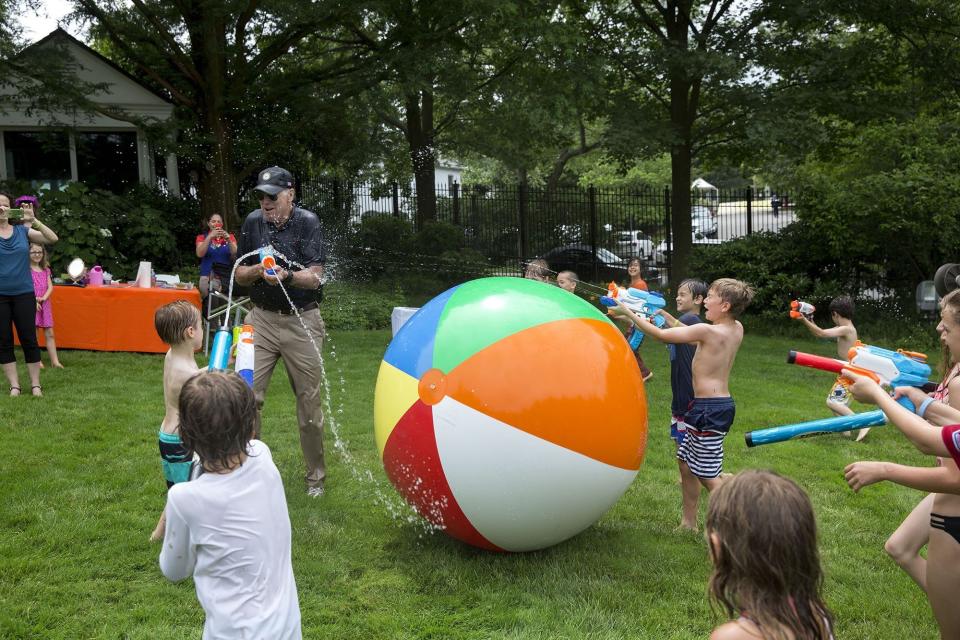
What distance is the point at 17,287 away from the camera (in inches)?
320

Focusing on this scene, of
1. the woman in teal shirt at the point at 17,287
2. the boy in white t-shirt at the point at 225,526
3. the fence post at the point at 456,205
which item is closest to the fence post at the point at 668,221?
the fence post at the point at 456,205

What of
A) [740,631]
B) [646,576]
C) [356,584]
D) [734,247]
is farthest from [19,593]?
[734,247]

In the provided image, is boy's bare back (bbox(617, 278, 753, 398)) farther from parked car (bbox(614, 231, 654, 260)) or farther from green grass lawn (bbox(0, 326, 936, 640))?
parked car (bbox(614, 231, 654, 260))

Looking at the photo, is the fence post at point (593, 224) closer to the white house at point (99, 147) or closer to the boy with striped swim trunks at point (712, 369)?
the white house at point (99, 147)

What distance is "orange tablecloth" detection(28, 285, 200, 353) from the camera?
1096 centimetres

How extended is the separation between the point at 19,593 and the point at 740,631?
394 centimetres

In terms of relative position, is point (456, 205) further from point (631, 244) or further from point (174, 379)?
point (174, 379)

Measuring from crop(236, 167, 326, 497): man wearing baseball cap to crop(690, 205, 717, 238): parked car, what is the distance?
16161mm

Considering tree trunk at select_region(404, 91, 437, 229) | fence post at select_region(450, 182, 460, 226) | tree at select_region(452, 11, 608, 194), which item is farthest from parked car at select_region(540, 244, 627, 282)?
tree at select_region(452, 11, 608, 194)

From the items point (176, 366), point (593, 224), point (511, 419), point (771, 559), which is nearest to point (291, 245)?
point (176, 366)

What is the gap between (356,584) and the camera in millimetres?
4578

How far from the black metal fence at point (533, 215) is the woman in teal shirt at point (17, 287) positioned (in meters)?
11.0

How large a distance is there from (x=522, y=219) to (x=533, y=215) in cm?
53

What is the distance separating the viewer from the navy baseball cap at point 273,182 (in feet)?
18.4
